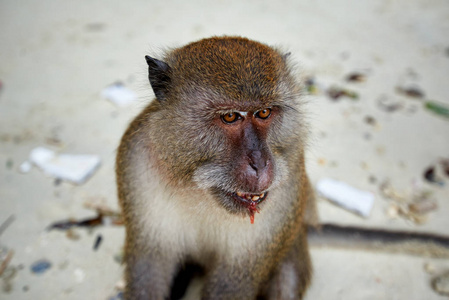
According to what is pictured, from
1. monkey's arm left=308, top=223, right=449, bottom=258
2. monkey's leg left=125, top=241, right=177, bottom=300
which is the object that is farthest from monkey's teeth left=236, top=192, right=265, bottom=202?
monkey's arm left=308, top=223, right=449, bottom=258

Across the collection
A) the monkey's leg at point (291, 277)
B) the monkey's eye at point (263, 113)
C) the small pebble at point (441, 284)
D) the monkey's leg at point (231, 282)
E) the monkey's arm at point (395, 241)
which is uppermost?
the monkey's eye at point (263, 113)

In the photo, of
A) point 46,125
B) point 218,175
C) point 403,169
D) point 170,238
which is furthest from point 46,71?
point 403,169

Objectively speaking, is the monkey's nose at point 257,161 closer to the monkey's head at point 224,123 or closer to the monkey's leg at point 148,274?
the monkey's head at point 224,123

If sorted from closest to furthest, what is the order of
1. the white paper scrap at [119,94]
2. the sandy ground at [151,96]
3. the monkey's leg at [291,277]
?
the monkey's leg at [291,277] < the sandy ground at [151,96] < the white paper scrap at [119,94]

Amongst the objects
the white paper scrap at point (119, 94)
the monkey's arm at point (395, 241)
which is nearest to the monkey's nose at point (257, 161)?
the monkey's arm at point (395, 241)

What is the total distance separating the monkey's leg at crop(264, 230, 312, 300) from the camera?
2.34m

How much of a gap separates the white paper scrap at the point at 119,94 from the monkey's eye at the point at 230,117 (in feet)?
8.69

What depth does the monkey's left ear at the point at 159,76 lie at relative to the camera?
182 centimetres

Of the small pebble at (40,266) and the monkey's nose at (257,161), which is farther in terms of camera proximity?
the small pebble at (40,266)

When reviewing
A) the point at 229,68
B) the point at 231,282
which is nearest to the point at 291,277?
the point at 231,282

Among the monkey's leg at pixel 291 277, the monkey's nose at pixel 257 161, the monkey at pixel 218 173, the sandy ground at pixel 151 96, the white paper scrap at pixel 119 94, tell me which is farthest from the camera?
the white paper scrap at pixel 119 94

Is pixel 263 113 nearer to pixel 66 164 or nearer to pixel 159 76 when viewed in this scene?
A: pixel 159 76

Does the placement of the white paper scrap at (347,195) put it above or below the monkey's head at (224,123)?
below

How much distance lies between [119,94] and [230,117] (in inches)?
110
